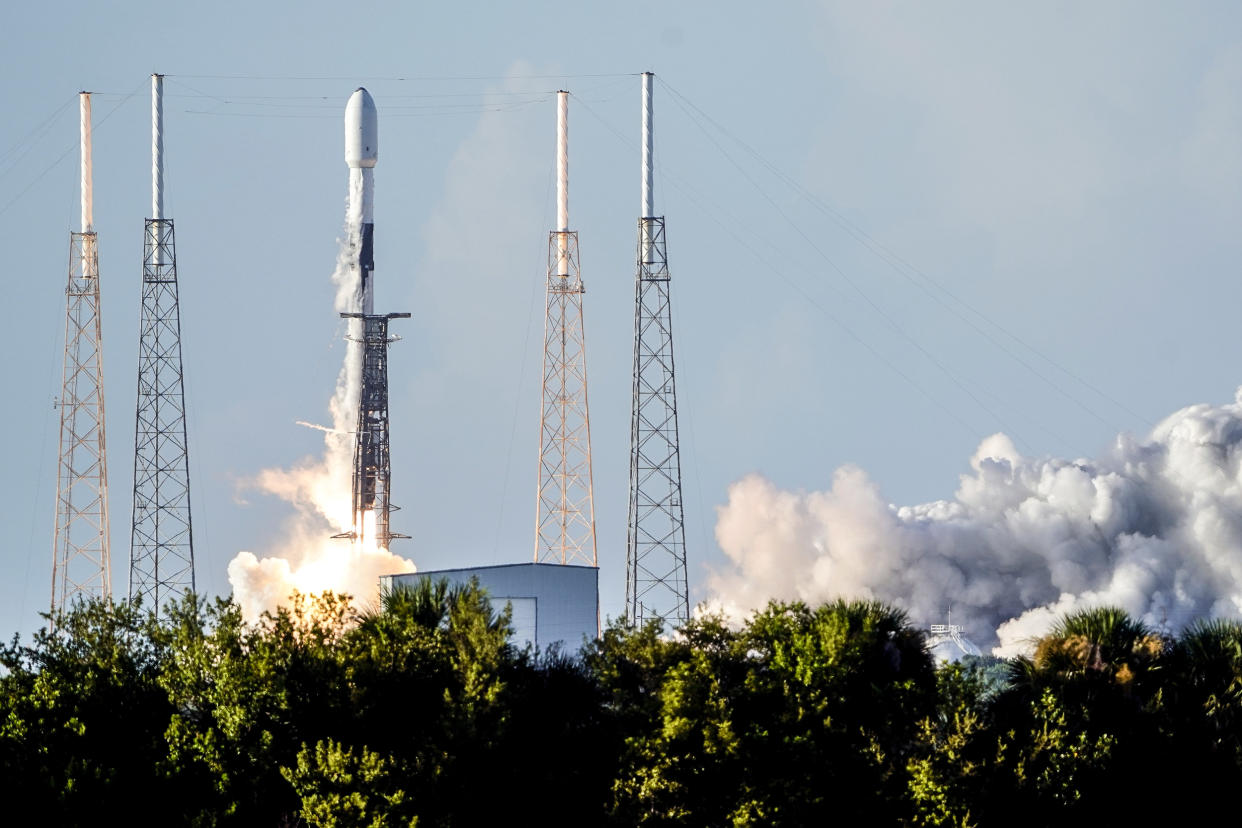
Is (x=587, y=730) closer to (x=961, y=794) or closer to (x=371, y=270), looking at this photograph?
(x=961, y=794)

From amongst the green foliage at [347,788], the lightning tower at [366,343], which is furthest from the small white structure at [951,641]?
the green foliage at [347,788]

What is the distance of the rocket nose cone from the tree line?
107ft

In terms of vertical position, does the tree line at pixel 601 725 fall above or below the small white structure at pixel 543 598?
below

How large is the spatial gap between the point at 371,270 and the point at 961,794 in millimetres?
38377

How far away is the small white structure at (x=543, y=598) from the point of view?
5831cm

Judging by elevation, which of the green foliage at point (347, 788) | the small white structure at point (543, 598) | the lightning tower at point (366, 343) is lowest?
the green foliage at point (347, 788)

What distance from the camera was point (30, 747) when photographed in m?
43.0

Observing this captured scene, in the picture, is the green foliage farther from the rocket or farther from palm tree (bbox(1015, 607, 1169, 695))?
the rocket

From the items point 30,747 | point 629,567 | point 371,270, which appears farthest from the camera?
point 371,270

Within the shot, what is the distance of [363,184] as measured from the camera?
255 feet

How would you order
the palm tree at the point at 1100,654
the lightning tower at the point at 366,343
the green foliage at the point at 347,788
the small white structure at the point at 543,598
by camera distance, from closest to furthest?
1. the green foliage at the point at 347,788
2. the palm tree at the point at 1100,654
3. the small white structure at the point at 543,598
4. the lightning tower at the point at 366,343

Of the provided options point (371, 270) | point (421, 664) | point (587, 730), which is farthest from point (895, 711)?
point (371, 270)

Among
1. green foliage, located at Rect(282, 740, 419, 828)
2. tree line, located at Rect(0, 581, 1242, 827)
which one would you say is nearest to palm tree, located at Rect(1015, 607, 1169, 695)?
tree line, located at Rect(0, 581, 1242, 827)

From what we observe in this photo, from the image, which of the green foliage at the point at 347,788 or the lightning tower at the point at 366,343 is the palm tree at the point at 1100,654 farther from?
the lightning tower at the point at 366,343
